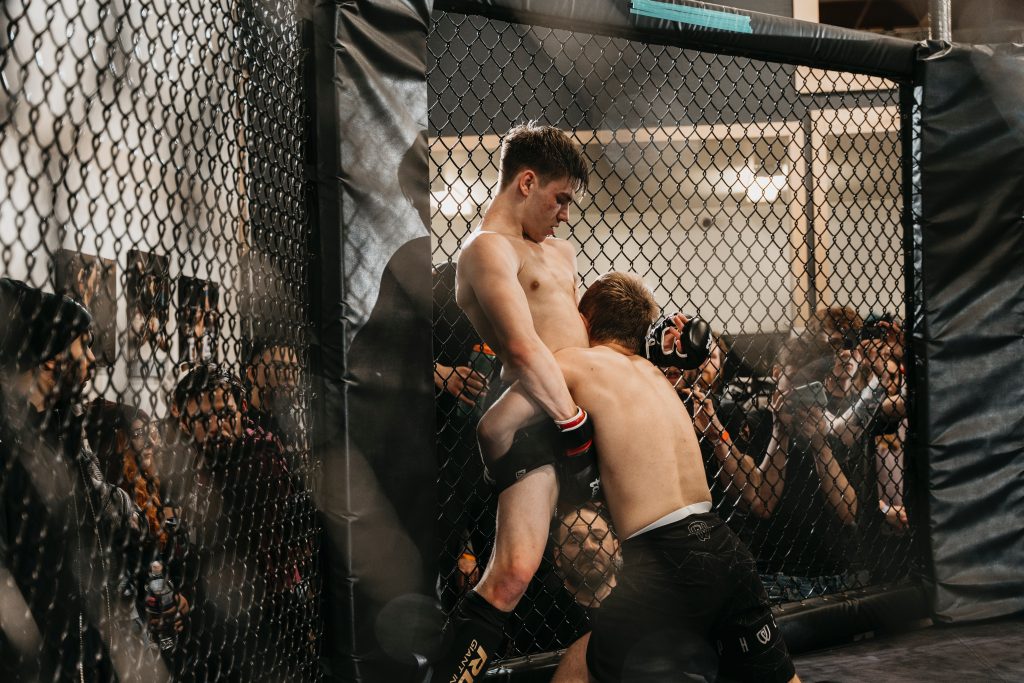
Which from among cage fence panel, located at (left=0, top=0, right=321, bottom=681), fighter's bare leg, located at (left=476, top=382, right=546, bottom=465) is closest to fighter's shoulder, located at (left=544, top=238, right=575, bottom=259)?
fighter's bare leg, located at (left=476, top=382, right=546, bottom=465)

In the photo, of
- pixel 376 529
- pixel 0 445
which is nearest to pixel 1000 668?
pixel 376 529

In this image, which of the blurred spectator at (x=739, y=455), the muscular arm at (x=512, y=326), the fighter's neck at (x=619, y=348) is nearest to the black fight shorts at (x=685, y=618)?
the muscular arm at (x=512, y=326)

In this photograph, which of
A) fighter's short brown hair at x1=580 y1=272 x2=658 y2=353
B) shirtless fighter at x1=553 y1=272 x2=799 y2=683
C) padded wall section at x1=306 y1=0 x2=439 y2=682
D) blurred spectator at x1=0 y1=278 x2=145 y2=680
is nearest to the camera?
blurred spectator at x1=0 y1=278 x2=145 y2=680

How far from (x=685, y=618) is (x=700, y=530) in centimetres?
20

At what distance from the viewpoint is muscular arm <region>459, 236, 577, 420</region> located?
199cm

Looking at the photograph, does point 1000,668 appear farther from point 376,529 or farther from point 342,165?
point 342,165

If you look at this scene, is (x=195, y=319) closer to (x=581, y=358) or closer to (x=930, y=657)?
(x=581, y=358)

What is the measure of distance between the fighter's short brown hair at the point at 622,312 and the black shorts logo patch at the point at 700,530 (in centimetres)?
51

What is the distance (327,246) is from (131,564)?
2.88 ft

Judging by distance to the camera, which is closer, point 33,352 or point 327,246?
point 33,352

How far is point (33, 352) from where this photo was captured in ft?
4.32

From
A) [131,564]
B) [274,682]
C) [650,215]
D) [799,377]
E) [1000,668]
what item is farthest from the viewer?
[650,215]

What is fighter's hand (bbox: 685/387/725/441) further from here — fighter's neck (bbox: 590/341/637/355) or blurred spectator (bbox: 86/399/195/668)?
blurred spectator (bbox: 86/399/195/668)

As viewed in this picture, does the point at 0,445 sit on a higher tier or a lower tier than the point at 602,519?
higher
